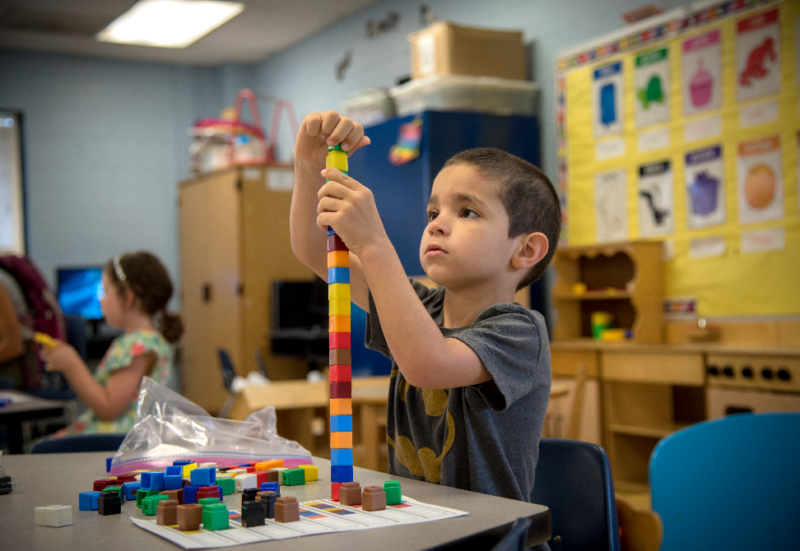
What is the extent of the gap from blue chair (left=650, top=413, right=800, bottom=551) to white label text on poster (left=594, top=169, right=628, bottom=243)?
8.58ft

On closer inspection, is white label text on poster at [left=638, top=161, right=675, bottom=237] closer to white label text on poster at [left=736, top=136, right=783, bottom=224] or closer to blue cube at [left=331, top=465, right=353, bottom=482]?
white label text on poster at [left=736, top=136, right=783, bottom=224]

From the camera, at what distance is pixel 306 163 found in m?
1.13

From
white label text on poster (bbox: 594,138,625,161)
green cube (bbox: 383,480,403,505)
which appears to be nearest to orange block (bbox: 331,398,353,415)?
green cube (bbox: 383,480,403,505)

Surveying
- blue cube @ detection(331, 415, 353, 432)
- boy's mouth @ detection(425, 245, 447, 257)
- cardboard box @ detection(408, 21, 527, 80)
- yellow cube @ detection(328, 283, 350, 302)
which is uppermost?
cardboard box @ detection(408, 21, 527, 80)

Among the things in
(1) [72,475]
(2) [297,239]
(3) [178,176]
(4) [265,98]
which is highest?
(4) [265,98]

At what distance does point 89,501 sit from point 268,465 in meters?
0.24

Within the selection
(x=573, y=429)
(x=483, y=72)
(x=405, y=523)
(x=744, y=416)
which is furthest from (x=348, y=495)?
(x=483, y=72)

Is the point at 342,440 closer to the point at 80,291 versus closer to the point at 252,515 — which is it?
the point at 252,515

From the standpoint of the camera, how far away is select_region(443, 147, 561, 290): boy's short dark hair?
1068 millimetres

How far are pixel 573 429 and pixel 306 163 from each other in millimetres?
1849

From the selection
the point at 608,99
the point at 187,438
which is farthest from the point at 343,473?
the point at 608,99

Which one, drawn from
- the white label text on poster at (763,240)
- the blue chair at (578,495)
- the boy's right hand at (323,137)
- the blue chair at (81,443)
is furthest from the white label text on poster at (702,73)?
the blue chair at (81,443)

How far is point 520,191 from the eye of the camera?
42.6 inches

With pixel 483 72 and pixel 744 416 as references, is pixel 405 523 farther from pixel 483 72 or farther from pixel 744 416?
pixel 483 72
